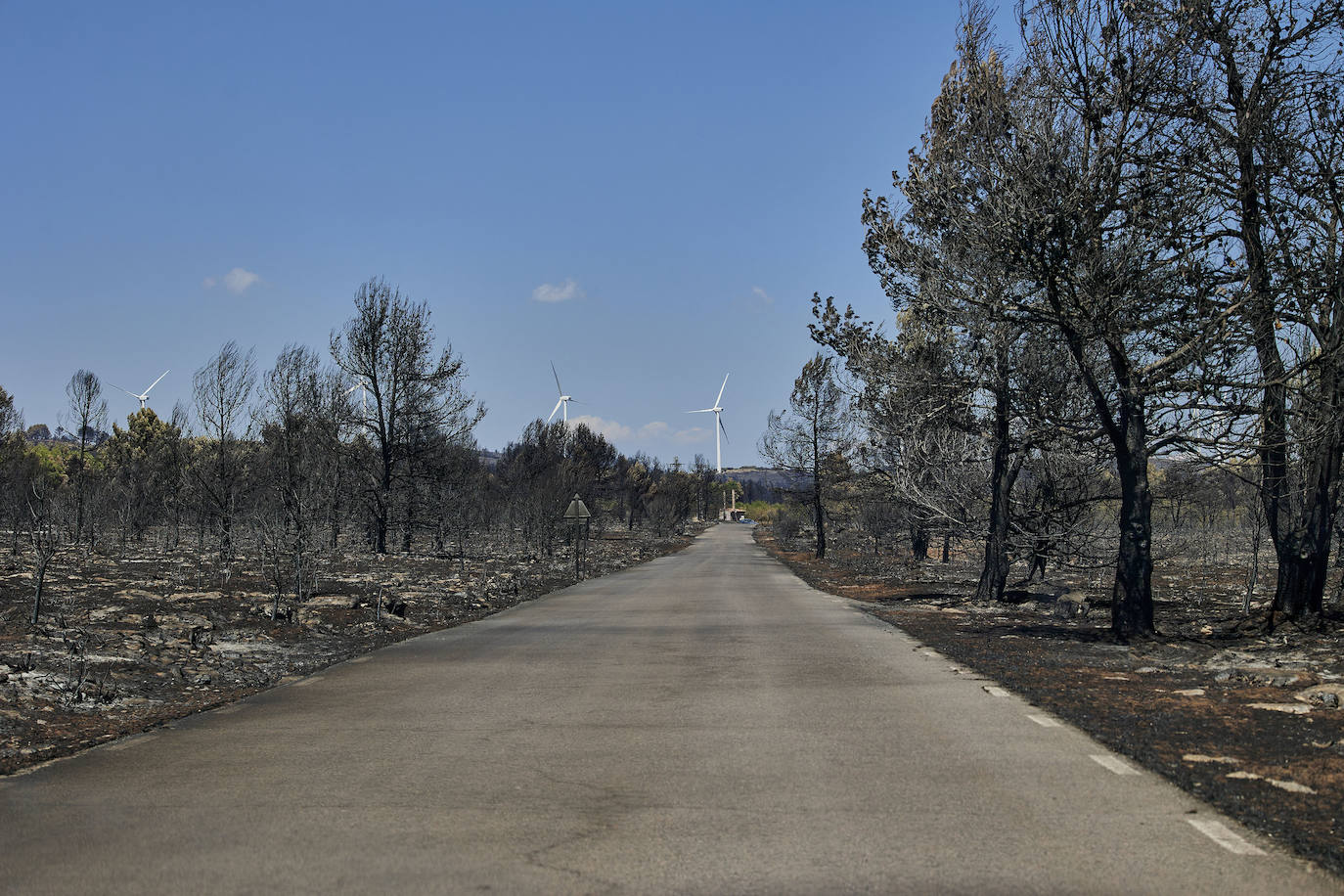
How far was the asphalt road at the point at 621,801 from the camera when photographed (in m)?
4.75

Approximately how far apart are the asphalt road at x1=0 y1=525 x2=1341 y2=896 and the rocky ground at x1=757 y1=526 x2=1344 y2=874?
38 cm

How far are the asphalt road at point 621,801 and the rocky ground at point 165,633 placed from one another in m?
1.24

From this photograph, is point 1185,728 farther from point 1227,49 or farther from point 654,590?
point 654,590

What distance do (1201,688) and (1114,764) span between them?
4241mm

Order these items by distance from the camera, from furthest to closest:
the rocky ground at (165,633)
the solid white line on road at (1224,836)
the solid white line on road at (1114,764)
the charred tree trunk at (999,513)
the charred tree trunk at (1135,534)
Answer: the charred tree trunk at (999,513), the charred tree trunk at (1135,534), the rocky ground at (165,633), the solid white line on road at (1114,764), the solid white line on road at (1224,836)

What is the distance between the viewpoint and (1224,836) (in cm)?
530

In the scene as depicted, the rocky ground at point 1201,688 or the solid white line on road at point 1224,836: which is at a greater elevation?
the solid white line on road at point 1224,836

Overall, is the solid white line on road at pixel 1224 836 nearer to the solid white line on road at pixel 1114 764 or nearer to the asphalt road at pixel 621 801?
the asphalt road at pixel 621 801

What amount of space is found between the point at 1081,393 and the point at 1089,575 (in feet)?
55.6

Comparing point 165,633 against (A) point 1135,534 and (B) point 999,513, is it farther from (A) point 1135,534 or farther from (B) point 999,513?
(B) point 999,513

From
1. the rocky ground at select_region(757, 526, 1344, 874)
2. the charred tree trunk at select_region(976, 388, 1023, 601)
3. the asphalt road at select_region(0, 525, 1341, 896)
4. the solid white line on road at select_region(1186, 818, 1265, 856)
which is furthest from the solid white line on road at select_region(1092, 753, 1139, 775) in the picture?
the charred tree trunk at select_region(976, 388, 1023, 601)

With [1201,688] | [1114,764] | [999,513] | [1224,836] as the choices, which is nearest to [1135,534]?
[1201,688]

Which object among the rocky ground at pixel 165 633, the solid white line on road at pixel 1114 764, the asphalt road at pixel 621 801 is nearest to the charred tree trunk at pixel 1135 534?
the asphalt road at pixel 621 801

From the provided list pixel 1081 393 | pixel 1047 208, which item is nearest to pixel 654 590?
pixel 1081 393
